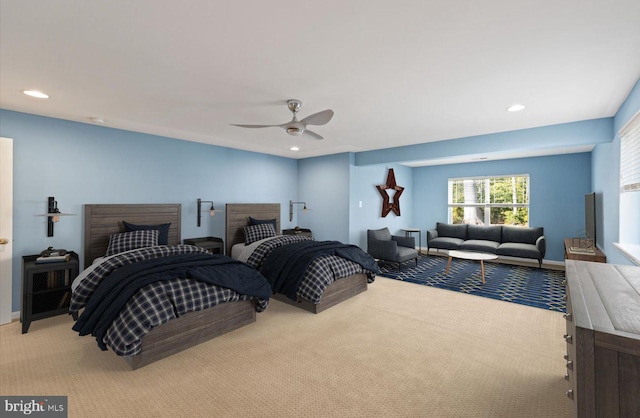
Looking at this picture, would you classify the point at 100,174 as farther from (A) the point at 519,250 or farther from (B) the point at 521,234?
(B) the point at 521,234

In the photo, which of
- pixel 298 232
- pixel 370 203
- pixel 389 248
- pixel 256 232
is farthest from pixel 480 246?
pixel 256 232

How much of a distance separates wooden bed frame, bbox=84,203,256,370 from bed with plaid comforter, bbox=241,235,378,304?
0.68 metres

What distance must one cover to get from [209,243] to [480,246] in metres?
5.48

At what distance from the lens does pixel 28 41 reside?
1956mm

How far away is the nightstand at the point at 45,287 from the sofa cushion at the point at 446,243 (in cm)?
664

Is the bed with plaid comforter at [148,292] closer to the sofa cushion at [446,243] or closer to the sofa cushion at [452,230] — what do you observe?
the sofa cushion at [446,243]

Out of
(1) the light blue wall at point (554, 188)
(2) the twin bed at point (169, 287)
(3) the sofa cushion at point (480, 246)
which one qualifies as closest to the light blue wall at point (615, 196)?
(1) the light blue wall at point (554, 188)

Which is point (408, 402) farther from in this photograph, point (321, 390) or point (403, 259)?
point (403, 259)

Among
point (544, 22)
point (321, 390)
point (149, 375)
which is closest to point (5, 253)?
point (149, 375)

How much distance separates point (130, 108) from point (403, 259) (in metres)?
4.89

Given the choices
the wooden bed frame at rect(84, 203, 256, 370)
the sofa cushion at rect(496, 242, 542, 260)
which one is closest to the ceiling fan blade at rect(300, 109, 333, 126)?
the wooden bed frame at rect(84, 203, 256, 370)

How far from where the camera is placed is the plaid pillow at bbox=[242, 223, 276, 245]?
5.31m

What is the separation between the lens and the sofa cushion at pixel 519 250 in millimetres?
5785

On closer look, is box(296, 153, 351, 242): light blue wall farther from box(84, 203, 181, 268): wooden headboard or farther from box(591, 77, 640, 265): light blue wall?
box(591, 77, 640, 265): light blue wall
